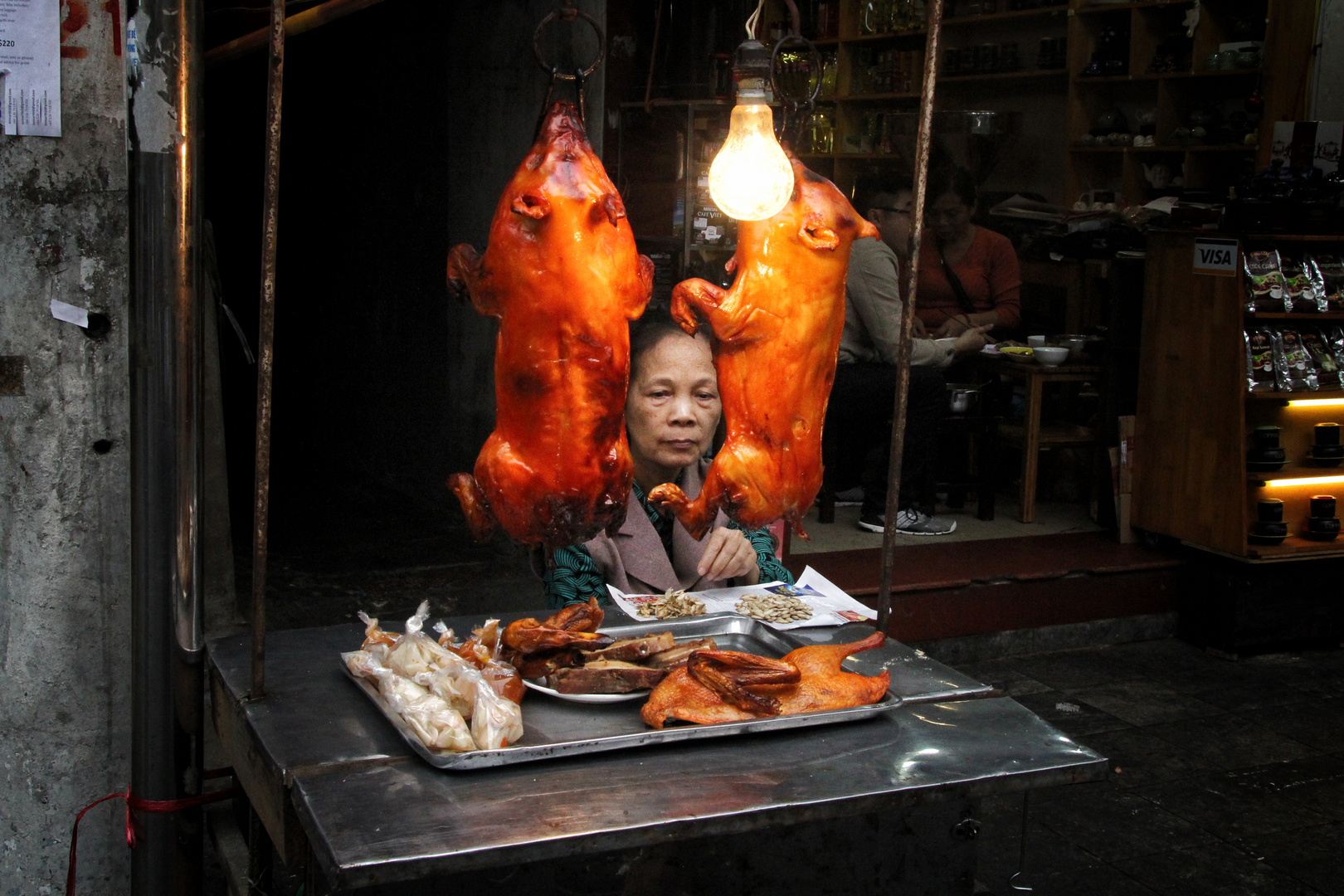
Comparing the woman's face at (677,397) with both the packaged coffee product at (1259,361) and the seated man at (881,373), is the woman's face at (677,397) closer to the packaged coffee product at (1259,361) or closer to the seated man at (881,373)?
the seated man at (881,373)

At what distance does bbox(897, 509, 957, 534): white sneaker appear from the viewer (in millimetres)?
5859

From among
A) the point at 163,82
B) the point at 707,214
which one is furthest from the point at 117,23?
the point at 707,214

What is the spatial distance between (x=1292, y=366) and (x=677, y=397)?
3.61 meters

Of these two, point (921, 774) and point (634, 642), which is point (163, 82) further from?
point (921, 774)

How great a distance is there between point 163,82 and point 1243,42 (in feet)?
20.5

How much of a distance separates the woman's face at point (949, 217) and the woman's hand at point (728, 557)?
3.65 meters

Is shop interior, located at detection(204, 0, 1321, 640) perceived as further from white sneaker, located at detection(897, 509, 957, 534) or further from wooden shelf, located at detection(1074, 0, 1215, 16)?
white sneaker, located at detection(897, 509, 957, 534)

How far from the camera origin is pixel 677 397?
2.73 metres

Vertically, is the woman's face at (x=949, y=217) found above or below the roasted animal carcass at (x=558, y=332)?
above

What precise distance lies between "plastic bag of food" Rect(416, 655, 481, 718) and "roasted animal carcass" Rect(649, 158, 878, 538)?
48 cm

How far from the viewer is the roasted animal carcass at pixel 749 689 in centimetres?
206

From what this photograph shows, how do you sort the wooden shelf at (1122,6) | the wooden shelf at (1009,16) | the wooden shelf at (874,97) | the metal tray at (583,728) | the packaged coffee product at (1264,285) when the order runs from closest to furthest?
the metal tray at (583,728) → the packaged coffee product at (1264,285) → the wooden shelf at (1122,6) → the wooden shelf at (1009,16) → the wooden shelf at (874,97)

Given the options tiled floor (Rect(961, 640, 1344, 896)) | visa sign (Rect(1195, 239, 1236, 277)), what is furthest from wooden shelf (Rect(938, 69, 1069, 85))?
tiled floor (Rect(961, 640, 1344, 896))

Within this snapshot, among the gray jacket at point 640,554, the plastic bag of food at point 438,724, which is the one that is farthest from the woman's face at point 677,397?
the plastic bag of food at point 438,724
